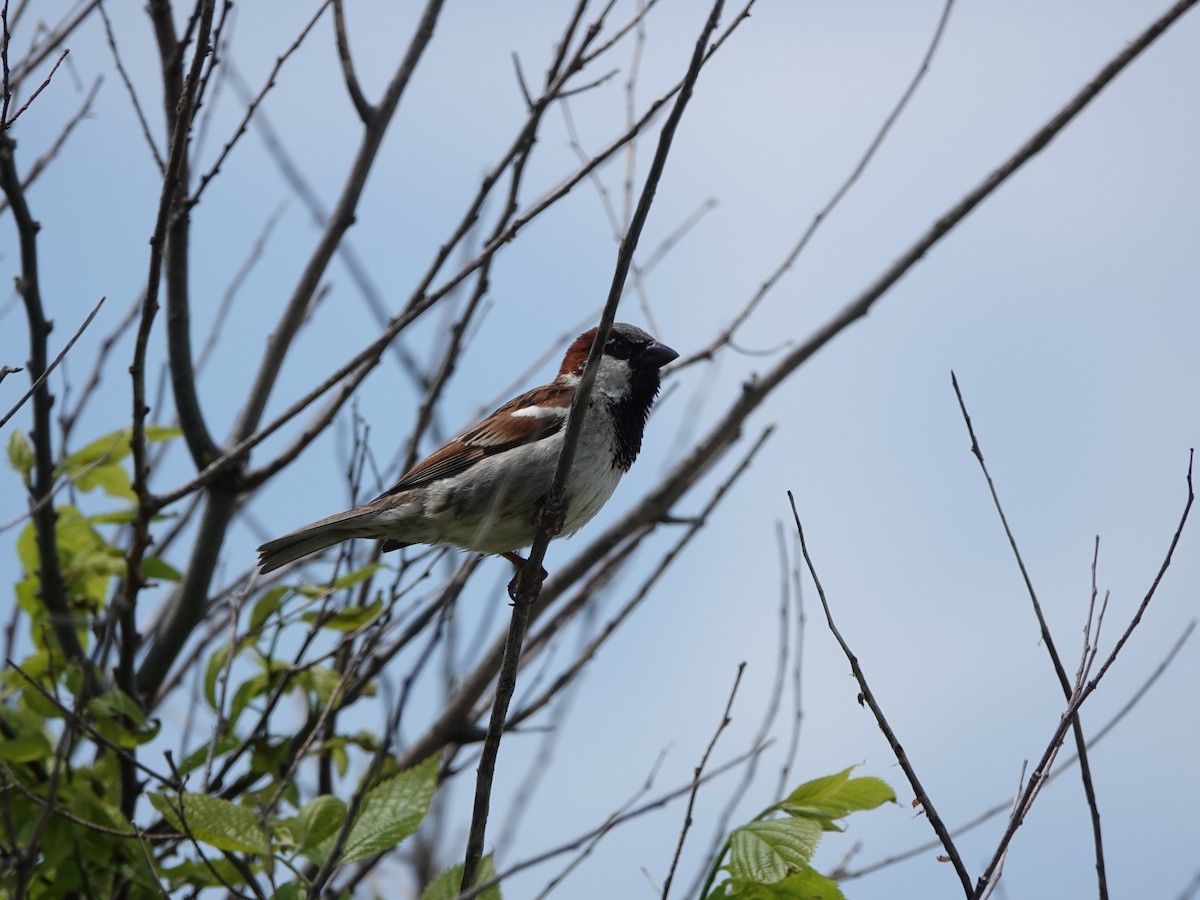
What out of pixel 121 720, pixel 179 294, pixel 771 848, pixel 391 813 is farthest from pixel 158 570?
pixel 771 848

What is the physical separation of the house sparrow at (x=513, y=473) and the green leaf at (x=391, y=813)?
138 cm

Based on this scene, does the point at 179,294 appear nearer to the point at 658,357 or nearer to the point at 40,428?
the point at 40,428

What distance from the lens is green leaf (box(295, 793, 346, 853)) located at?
278cm

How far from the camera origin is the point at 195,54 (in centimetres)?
305

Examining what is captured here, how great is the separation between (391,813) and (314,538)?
1741mm

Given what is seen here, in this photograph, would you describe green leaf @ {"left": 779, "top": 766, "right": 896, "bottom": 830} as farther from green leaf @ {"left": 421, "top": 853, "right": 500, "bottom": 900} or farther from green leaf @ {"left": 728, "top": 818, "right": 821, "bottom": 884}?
green leaf @ {"left": 421, "top": 853, "right": 500, "bottom": 900}

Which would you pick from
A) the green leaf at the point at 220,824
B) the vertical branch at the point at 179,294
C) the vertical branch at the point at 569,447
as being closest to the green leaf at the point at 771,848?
the vertical branch at the point at 569,447

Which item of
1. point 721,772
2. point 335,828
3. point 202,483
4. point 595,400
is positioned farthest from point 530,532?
point 721,772

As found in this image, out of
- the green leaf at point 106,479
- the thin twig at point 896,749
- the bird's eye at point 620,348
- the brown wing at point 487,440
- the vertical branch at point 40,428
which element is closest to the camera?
the thin twig at point 896,749

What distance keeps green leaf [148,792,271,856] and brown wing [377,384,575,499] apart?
5.87ft

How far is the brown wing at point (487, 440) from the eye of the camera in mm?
4227

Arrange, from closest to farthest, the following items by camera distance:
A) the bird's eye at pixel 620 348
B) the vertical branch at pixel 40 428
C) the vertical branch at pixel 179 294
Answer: the vertical branch at pixel 40 428, the vertical branch at pixel 179 294, the bird's eye at pixel 620 348

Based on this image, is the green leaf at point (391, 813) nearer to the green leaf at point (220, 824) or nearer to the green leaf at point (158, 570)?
the green leaf at point (220, 824)

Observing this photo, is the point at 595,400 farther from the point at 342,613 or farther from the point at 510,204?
the point at 342,613
